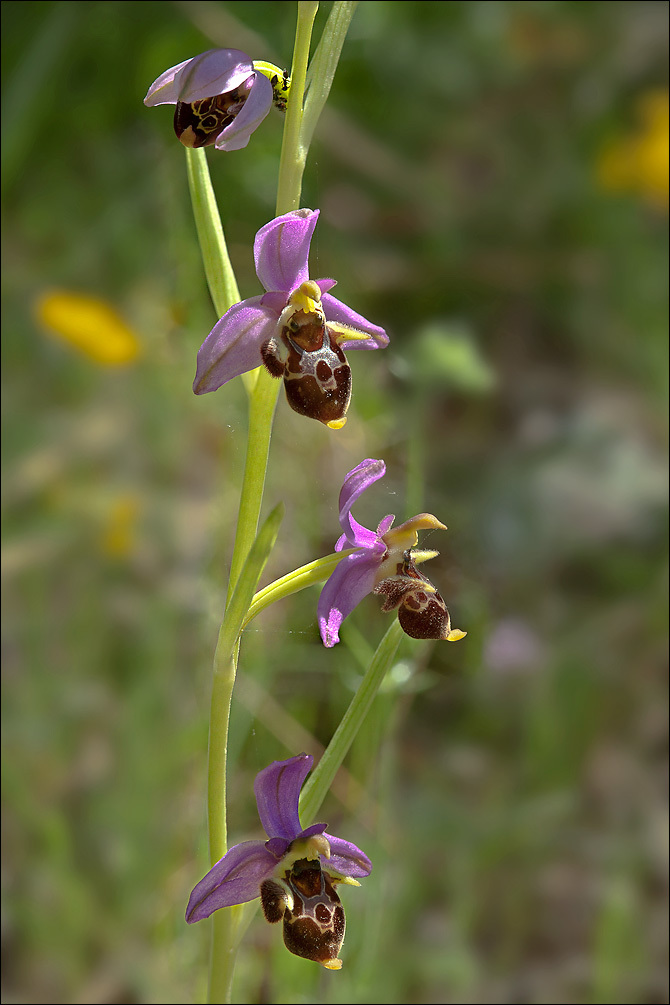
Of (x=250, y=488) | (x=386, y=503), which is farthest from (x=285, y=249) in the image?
(x=386, y=503)

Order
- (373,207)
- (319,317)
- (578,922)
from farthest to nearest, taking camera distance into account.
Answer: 1. (373,207)
2. (578,922)
3. (319,317)

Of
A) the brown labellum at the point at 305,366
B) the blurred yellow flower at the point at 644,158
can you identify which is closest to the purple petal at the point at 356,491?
the brown labellum at the point at 305,366

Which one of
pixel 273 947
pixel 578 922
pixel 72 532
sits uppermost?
pixel 72 532

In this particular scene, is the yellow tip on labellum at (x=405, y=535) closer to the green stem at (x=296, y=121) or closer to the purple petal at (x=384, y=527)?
the purple petal at (x=384, y=527)

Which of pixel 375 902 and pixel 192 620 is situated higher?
pixel 192 620

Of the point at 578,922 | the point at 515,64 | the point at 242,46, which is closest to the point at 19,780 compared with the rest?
the point at 578,922

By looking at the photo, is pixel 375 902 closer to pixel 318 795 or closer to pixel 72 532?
pixel 318 795

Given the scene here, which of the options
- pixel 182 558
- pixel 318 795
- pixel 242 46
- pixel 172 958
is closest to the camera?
pixel 318 795

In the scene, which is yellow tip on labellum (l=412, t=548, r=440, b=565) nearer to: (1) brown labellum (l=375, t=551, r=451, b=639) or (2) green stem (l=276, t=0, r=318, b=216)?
(1) brown labellum (l=375, t=551, r=451, b=639)
